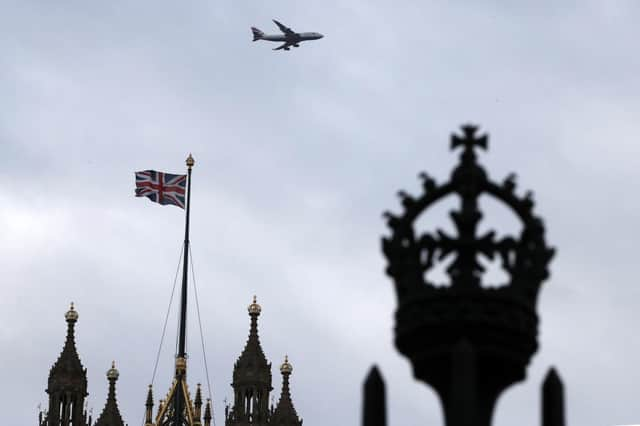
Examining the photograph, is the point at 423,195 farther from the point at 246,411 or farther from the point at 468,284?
the point at 246,411

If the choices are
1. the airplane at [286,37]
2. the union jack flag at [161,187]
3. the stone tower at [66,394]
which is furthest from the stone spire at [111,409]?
the airplane at [286,37]

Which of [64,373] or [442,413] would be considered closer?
[442,413]

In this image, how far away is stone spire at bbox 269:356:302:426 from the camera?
9306cm

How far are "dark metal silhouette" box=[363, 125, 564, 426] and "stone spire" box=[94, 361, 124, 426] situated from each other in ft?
246

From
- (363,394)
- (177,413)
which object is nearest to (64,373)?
(177,413)

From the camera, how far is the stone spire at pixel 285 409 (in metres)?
93.1

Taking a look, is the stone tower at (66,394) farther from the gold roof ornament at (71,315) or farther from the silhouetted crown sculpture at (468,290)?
the silhouetted crown sculpture at (468,290)

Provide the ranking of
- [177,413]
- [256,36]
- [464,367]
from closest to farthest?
[464,367], [177,413], [256,36]

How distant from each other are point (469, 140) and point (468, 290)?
164 centimetres

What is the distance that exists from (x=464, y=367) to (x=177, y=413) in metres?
71.4

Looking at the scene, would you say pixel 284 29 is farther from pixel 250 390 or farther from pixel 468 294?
pixel 468 294

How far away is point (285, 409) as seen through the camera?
93.8 metres

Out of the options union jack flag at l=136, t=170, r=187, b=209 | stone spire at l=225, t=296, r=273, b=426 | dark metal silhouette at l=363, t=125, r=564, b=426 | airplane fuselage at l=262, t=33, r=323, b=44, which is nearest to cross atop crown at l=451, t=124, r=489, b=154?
dark metal silhouette at l=363, t=125, r=564, b=426

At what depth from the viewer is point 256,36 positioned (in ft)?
393
